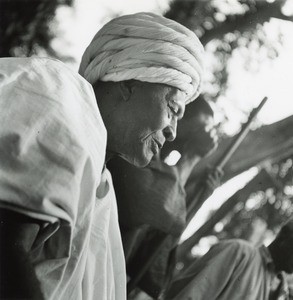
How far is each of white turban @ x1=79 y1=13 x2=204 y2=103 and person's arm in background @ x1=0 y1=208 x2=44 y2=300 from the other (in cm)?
65

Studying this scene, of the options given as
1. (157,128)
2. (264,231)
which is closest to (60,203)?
(157,128)

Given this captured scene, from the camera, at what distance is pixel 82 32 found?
2.08m

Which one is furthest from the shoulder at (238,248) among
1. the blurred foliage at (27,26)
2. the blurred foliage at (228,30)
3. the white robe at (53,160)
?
the white robe at (53,160)

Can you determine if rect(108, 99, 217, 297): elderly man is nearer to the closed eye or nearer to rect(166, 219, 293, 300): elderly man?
rect(166, 219, 293, 300): elderly man

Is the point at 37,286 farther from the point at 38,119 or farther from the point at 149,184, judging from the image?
the point at 149,184

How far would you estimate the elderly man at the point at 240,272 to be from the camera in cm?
237

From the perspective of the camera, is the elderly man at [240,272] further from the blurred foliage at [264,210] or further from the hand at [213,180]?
the hand at [213,180]

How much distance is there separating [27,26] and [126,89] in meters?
0.70

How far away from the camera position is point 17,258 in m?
0.93

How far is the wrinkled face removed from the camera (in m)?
1.55

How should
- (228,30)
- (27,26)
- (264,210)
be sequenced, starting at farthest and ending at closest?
(264,210), (228,30), (27,26)

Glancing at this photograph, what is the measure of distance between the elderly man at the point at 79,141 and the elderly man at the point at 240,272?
0.94m

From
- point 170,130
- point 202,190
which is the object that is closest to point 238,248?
point 202,190

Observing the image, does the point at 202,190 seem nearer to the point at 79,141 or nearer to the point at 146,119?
the point at 146,119
